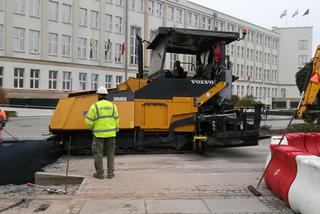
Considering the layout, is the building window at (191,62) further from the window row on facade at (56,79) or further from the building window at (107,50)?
the building window at (107,50)

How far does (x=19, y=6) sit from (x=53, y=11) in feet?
14.5

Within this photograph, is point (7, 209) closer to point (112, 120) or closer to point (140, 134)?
point (112, 120)

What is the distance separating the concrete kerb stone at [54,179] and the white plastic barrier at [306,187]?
4.21m

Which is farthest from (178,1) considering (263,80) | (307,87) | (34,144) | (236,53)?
(307,87)

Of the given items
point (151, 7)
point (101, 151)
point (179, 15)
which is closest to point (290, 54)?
point (179, 15)

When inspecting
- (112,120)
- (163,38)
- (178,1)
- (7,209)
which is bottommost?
(7,209)

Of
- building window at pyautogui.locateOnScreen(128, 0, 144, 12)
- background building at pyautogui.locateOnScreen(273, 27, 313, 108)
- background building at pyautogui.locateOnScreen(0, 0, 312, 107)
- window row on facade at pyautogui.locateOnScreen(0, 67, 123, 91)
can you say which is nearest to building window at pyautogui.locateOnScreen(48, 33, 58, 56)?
background building at pyautogui.locateOnScreen(0, 0, 312, 107)

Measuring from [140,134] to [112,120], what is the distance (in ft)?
10.7

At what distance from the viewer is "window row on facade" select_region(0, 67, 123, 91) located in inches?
2051

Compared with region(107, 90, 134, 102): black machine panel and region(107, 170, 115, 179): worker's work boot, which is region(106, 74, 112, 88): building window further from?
region(107, 170, 115, 179): worker's work boot

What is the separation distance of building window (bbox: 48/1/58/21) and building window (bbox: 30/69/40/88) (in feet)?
20.9

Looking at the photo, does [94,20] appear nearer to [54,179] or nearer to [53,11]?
[53,11]

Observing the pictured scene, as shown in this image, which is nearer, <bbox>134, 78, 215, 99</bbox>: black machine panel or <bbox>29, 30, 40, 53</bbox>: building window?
<bbox>134, 78, 215, 99</bbox>: black machine panel

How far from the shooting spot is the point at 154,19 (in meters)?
68.4
